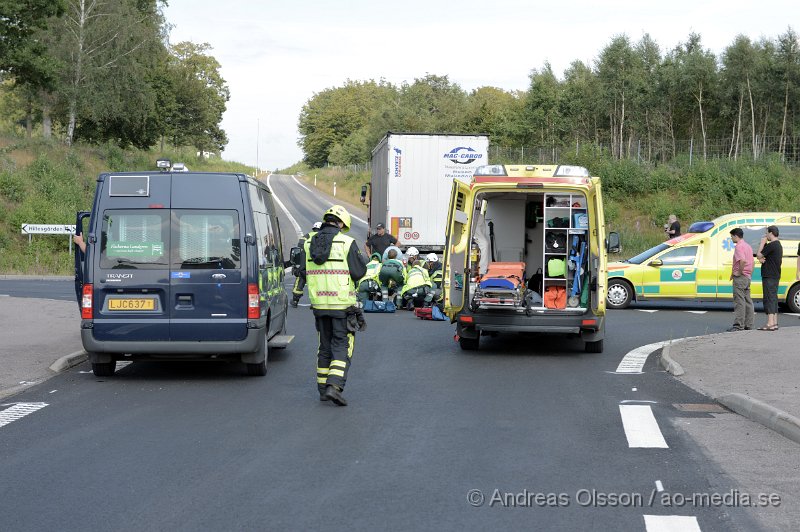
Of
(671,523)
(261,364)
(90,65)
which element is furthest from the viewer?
(90,65)

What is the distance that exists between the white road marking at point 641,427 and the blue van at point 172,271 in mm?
4276

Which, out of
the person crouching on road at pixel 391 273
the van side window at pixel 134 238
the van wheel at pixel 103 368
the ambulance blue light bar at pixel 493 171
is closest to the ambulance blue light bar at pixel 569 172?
the ambulance blue light bar at pixel 493 171

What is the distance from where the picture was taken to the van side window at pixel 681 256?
22.7m

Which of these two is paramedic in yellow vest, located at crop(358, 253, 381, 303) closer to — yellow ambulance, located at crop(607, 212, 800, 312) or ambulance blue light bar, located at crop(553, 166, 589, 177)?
yellow ambulance, located at crop(607, 212, 800, 312)

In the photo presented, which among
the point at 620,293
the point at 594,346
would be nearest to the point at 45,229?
the point at 620,293

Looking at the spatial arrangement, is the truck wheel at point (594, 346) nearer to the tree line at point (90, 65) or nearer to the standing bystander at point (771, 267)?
the standing bystander at point (771, 267)

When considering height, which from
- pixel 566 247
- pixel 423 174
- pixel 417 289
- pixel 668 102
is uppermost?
pixel 668 102

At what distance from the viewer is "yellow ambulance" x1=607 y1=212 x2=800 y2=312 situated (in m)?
22.5

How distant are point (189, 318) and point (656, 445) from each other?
5.57 meters

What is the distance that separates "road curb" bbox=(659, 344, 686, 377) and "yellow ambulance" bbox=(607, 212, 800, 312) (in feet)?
29.5

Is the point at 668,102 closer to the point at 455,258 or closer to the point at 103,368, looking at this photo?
the point at 455,258

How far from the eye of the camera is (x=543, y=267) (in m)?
15.5

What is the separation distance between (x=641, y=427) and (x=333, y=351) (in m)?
3.01

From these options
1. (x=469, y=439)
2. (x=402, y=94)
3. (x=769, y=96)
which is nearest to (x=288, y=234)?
(x=769, y=96)
